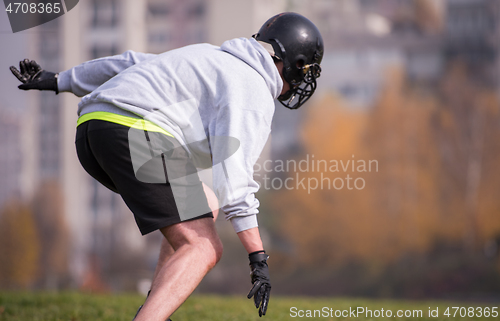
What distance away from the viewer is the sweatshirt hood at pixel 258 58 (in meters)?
2.33

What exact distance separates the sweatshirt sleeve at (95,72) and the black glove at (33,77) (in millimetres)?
60

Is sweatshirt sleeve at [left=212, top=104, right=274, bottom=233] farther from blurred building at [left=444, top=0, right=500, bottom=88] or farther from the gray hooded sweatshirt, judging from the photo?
blurred building at [left=444, top=0, right=500, bottom=88]

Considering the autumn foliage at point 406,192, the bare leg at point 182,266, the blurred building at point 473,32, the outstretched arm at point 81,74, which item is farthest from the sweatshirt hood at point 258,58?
the blurred building at point 473,32

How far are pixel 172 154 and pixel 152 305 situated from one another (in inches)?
25.9

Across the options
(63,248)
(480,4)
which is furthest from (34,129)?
(480,4)

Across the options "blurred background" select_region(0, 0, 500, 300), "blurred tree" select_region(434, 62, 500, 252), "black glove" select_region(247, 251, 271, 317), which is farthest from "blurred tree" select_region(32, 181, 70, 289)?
"black glove" select_region(247, 251, 271, 317)

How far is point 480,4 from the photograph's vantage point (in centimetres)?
3841

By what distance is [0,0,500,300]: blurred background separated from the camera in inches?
1055

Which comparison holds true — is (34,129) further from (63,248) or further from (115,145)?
(115,145)

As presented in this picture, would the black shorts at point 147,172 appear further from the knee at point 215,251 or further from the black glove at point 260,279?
the black glove at point 260,279

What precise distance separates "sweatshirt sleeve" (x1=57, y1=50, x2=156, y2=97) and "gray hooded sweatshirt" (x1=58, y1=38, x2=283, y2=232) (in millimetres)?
374

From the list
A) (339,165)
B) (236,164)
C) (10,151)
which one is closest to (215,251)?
(236,164)

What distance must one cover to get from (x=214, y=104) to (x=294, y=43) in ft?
2.18

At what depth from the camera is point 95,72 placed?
8.82ft
